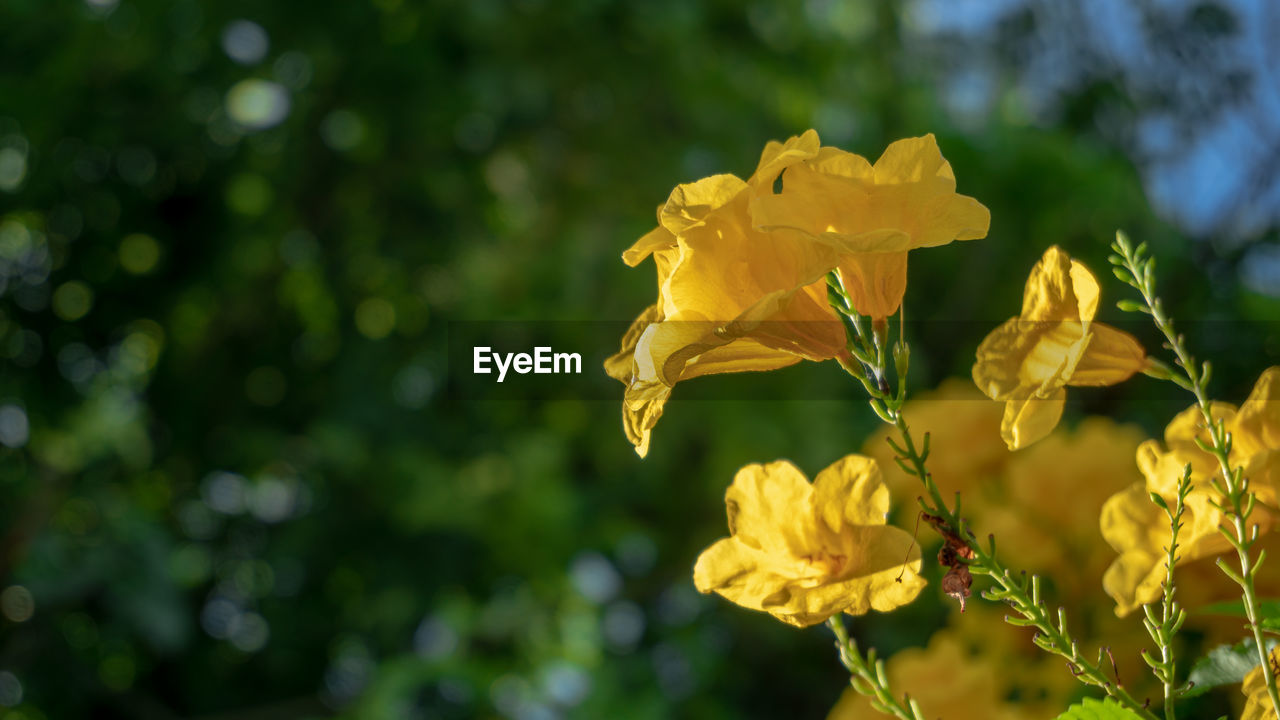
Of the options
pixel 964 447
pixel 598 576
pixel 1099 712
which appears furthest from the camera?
pixel 598 576

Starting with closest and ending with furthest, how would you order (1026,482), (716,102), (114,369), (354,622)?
(1026,482) < (716,102) < (354,622) < (114,369)

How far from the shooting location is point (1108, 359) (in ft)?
0.88

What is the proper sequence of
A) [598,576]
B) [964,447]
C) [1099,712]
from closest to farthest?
[1099,712]
[964,447]
[598,576]

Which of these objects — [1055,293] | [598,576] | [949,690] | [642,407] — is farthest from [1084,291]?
[598,576]

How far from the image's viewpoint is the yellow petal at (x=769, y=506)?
268 millimetres

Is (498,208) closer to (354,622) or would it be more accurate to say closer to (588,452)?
(588,452)

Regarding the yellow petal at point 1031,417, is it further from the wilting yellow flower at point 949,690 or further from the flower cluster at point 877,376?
the wilting yellow flower at point 949,690

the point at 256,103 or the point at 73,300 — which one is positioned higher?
the point at 256,103

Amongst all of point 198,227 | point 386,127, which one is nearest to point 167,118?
point 198,227

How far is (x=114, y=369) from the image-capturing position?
2.03m

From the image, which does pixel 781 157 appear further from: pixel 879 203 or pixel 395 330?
pixel 395 330

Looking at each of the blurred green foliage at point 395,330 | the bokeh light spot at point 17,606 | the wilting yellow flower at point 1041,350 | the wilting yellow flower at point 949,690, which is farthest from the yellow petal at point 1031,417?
the bokeh light spot at point 17,606

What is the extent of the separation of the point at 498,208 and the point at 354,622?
870 mm

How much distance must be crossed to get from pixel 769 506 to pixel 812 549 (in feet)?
0.06
